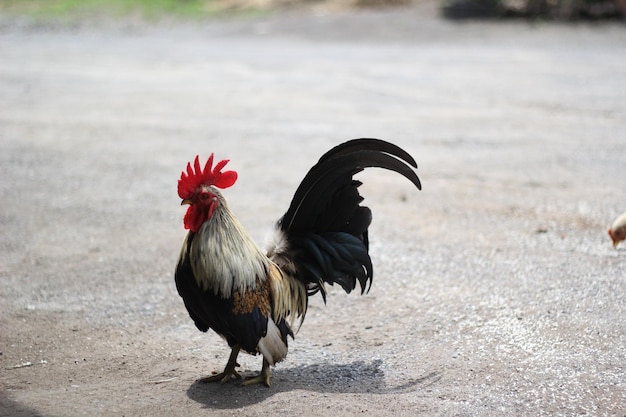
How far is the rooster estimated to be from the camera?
4371 millimetres

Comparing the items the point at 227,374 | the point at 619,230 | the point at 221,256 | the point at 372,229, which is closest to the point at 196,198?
the point at 221,256

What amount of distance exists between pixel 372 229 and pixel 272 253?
9.19 ft

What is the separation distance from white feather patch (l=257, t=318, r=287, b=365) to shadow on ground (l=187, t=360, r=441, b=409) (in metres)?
0.19

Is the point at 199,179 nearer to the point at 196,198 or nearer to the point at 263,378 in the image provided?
the point at 196,198

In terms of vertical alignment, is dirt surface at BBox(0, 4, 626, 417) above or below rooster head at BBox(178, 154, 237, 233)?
below

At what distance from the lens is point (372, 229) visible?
7586 millimetres

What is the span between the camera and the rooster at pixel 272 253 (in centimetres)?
437

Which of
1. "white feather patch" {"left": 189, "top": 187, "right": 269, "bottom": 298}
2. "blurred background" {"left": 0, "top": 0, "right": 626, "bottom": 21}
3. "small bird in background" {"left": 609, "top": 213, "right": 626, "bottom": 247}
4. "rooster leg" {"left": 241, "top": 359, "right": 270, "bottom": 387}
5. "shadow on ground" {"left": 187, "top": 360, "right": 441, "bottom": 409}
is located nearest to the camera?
"white feather patch" {"left": 189, "top": 187, "right": 269, "bottom": 298}

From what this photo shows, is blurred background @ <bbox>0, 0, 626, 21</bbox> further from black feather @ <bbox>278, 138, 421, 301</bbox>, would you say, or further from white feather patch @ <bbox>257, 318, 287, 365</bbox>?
white feather patch @ <bbox>257, 318, 287, 365</bbox>

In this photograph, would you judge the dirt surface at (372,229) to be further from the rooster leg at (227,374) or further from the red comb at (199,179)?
the red comb at (199,179)

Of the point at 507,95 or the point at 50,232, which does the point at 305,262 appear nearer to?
the point at 50,232

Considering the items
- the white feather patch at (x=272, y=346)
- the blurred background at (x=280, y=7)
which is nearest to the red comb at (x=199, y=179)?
the white feather patch at (x=272, y=346)

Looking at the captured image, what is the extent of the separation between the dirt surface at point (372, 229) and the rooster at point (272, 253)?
41 cm

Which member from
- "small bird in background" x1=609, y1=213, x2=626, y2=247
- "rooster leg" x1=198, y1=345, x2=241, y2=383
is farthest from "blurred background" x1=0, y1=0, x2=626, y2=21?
"rooster leg" x1=198, y1=345, x2=241, y2=383
